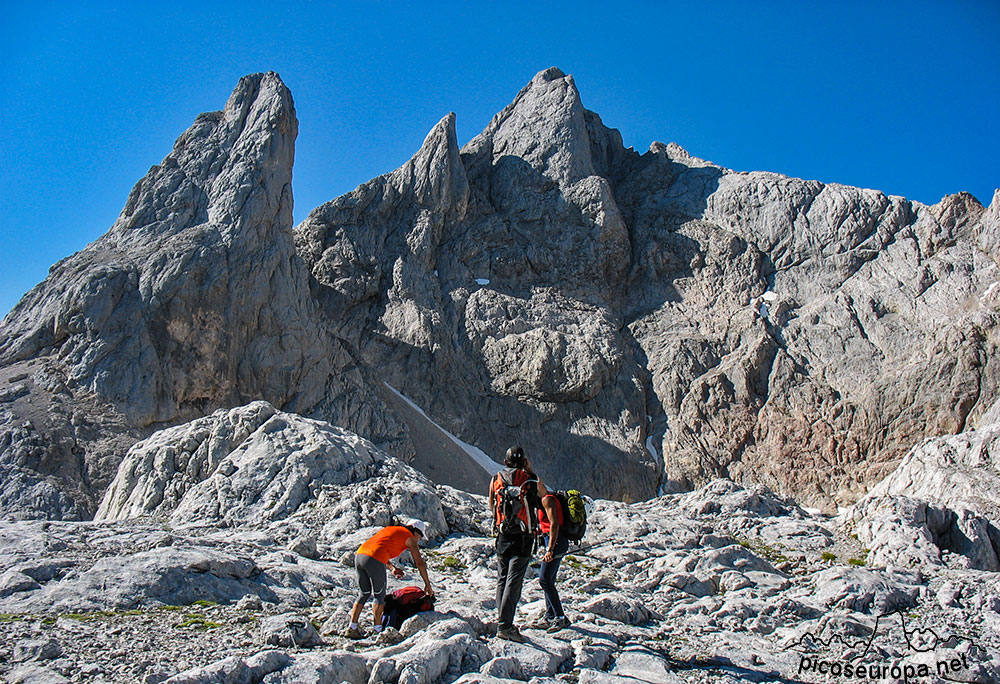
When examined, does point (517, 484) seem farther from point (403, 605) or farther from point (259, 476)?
point (259, 476)

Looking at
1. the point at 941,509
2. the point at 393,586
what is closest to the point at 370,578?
the point at 393,586

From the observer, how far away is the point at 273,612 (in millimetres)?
10469

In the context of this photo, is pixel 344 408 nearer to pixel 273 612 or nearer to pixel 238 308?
pixel 238 308

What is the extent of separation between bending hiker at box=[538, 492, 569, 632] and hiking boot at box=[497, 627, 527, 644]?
85cm

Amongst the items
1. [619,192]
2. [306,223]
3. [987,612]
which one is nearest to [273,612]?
[987,612]

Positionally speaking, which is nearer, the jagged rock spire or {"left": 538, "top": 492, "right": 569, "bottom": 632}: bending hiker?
{"left": 538, "top": 492, "right": 569, "bottom": 632}: bending hiker

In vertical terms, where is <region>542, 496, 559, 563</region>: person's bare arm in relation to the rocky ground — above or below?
above

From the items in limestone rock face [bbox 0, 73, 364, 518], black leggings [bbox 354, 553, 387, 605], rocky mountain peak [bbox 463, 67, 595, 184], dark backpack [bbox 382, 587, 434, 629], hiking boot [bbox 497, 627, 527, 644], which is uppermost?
rocky mountain peak [bbox 463, 67, 595, 184]

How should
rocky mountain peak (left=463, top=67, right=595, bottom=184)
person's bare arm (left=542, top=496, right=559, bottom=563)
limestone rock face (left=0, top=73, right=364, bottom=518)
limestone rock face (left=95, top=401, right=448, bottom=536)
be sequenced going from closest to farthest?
person's bare arm (left=542, top=496, right=559, bottom=563)
limestone rock face (left=95, top=401, right=448, bottom=536)
limestone rock face (left=0, top=73, right=364, bottom=518)
rocky mountain peak (left=463, top=67, right=595, bottom=184)

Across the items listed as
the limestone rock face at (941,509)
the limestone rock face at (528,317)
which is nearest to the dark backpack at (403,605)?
the limestone rock face at (941,509)

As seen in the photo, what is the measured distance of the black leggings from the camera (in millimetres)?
9688

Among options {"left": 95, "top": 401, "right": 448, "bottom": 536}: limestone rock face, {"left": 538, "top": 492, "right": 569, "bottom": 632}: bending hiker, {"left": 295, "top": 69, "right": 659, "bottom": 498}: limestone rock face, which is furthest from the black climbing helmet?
{"left": 295, "top": 69, "right": 659, "bottom": 498}: limestone rock face

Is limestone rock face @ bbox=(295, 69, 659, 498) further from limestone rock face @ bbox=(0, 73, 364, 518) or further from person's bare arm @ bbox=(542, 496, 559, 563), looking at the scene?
person's bare arm @ bbox=(542, 496, 559, 563)

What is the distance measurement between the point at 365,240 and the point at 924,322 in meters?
35.2
